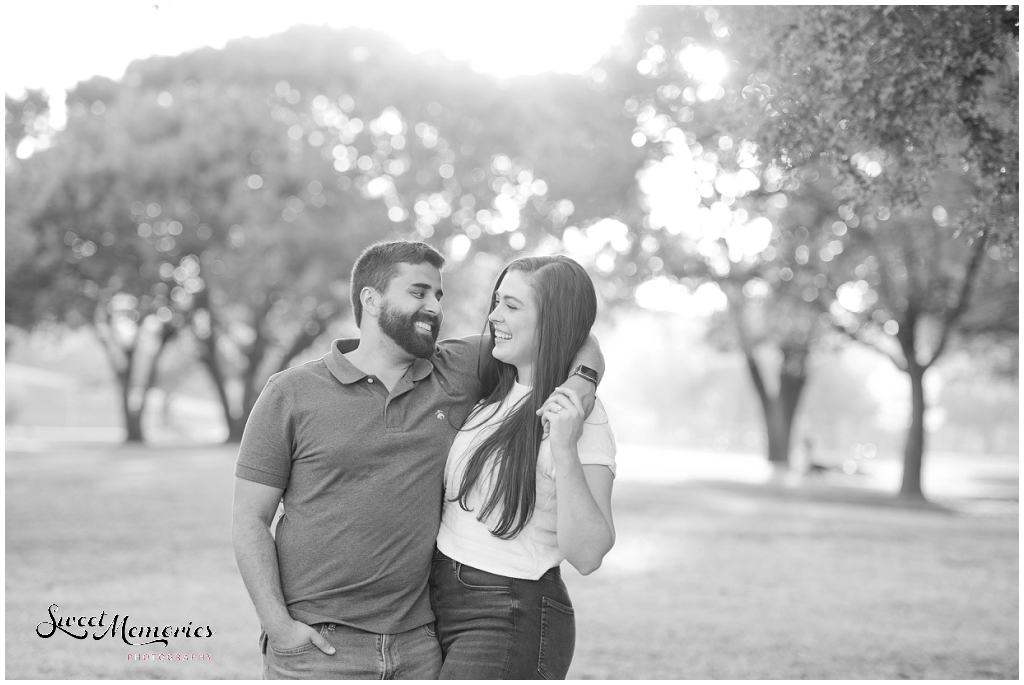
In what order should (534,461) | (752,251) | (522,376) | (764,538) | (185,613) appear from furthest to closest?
1. (752,251)
2. (764,538)
3. (185,613)
4. (522,376)
5. (534,461)

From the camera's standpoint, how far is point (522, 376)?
133 inches

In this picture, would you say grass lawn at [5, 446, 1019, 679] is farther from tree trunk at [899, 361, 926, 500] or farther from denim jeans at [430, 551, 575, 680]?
denim jeans at [430, 551, 575, 680]

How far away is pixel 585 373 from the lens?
10.8 ft

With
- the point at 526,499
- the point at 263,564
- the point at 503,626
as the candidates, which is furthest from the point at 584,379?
the point at 263,564

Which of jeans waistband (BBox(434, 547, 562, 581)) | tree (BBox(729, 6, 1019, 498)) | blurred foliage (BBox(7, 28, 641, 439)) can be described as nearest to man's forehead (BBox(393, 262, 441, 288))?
jeans waistband (BBox(434, 547, 562, 581))

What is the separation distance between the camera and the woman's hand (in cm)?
291

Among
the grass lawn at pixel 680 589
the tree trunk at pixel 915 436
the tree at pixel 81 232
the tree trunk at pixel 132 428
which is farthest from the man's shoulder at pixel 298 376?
the tree trunk at pixel 132 428

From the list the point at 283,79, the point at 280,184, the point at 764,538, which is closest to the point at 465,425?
the point at 764,538

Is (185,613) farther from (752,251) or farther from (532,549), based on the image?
(752,251)

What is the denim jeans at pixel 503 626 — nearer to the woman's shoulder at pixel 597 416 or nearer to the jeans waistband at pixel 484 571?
the jeans waistband at pixel 484 571

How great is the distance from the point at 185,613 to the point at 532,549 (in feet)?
20.4

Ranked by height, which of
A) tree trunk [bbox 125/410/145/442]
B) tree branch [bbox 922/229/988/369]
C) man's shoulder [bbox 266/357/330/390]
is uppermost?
tree branch [bbox 922/229/988/369]

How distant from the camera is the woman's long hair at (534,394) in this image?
3104mm

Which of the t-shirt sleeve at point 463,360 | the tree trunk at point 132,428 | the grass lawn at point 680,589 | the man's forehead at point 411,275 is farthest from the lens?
the tree trunk at point 132,428
